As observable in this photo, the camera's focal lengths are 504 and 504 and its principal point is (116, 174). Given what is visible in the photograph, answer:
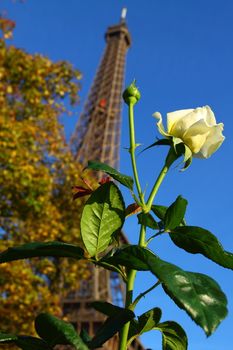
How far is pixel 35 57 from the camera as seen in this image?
11461 mm

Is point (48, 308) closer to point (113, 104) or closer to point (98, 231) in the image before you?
point (98, 231)

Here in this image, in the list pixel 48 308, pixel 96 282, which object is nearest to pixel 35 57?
pixel 48 308

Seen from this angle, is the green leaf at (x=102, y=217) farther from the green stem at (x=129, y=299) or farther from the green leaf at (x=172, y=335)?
the green leaf at (x=172, y=335)

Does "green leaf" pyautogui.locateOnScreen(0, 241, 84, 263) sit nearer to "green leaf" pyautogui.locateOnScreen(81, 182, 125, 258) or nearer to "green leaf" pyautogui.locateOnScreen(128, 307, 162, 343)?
"green leaf" pyautogui.locateOnScreen(81, 182, 125, 258)

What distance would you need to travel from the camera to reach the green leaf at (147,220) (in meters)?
1.09

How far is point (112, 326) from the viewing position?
0.98m

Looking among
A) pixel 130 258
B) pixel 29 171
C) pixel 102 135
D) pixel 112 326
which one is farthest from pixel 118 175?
pixel 102 135

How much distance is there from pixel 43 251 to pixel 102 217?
15 centimetres

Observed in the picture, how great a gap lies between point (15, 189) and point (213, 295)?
31.5 ft

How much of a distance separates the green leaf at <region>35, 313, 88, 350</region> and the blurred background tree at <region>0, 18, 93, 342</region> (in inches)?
337

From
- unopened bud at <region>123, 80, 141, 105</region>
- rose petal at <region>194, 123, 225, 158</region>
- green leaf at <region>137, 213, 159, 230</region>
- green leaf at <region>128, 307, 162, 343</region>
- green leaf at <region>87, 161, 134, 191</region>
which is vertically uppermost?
unopened bud at <region>123, 80, 141, 105</region>

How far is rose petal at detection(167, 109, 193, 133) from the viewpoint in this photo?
122 cm

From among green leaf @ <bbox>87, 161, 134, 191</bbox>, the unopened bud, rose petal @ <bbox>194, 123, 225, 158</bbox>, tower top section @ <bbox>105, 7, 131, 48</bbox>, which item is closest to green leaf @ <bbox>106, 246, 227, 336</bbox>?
green leaf @ <bbox>87, 161, 134, 191</bbox>

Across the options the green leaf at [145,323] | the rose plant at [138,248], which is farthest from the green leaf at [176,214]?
the green leaf at [145,323]
